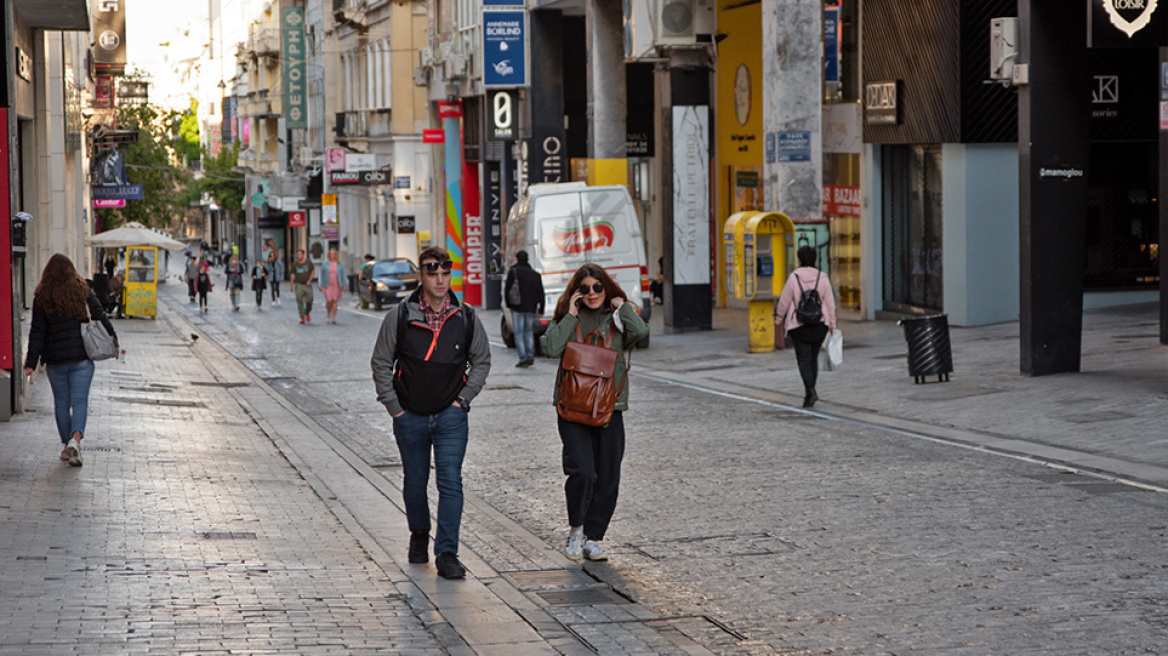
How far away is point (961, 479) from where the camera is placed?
11.2 meters

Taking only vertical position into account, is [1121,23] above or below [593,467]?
above

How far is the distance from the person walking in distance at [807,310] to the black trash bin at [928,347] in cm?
173

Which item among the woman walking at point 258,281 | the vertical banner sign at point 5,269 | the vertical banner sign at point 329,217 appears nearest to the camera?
the vertical banner sign at point 5,269

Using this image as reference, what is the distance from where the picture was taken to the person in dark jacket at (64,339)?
1219 centimetres

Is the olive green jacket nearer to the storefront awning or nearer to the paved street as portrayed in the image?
the paved street

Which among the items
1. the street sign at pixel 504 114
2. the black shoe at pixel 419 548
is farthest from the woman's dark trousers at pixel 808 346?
the street sign at pixel 504 114

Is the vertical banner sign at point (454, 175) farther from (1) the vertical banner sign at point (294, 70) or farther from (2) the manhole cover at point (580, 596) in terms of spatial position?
(2) the manhole cover at point (580, 596)

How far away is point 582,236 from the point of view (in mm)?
25578

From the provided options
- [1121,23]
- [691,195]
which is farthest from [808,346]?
[691,195]

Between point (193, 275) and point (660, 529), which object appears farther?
point (193, 275)

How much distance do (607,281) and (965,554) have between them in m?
2.47

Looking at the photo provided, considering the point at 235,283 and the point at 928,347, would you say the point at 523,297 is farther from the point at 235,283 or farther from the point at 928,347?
the point at 235,283

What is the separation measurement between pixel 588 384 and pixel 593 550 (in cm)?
96

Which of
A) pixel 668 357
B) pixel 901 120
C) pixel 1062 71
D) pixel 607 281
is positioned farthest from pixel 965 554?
pixel 901 120
